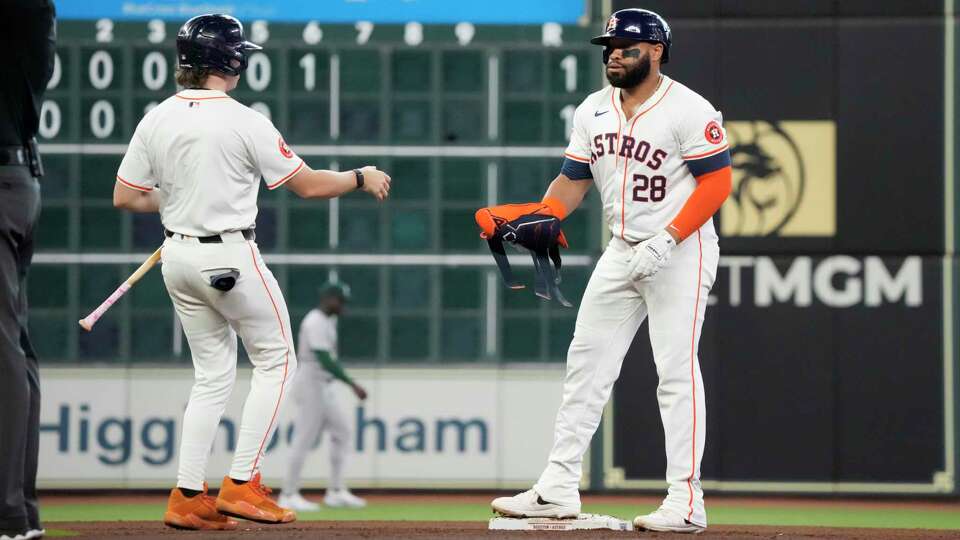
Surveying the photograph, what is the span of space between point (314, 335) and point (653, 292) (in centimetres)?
473

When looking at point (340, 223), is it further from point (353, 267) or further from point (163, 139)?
point (163, 139)

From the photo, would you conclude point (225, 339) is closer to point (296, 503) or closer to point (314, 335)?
point (314, 335)

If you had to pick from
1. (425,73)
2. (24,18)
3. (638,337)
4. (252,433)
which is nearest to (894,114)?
(638,337)

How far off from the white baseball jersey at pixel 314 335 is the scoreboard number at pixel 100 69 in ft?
6.84

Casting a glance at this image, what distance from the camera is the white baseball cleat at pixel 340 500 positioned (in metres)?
9.74

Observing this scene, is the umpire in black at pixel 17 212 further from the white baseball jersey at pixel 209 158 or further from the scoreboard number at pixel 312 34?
the scoreboard number at pixel 312 34

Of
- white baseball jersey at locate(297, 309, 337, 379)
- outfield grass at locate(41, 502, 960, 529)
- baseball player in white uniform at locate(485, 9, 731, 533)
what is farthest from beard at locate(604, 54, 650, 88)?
white baseball jersey at locate(297, 309, 337, 379)

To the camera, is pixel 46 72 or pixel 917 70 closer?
pixel 46 72

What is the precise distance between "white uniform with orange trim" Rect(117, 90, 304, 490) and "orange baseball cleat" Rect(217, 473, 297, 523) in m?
0.05

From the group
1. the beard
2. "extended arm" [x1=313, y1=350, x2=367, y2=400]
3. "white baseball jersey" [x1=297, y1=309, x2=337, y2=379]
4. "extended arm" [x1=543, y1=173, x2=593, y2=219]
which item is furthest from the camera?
"white baseball jersey" [x1=297, y1=309, x2=337, y2=379]

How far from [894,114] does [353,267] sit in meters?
3.73

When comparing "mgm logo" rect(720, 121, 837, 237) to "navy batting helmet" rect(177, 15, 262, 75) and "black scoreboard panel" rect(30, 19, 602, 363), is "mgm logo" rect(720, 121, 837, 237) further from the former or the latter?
"navy batting helmet" rect(177, 15, 262, 75)

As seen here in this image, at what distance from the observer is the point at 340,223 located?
9836 millimetres

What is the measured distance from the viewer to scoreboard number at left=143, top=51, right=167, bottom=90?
32.2 feet
